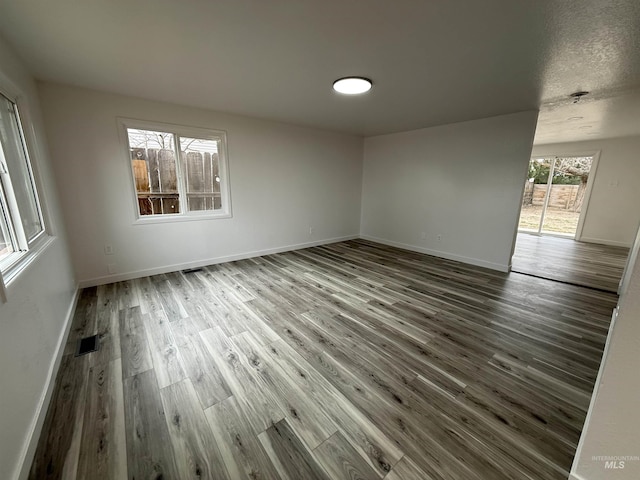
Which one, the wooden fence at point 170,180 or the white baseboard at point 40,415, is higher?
the wooden fence at point 170,180

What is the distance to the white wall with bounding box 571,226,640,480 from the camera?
957 mm

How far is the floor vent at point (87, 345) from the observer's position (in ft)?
6.65

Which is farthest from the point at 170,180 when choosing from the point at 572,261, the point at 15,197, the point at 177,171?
the point at 572,261

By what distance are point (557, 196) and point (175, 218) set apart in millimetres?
9004

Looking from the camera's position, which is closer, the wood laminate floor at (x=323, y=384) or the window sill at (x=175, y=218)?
the wood laminate floor at (x=323, y=384)

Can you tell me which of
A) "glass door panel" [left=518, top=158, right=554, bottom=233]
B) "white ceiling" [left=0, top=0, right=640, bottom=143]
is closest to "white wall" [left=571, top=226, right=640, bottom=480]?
"white ceiling" [left=0, top=0, right=640, bottom=143]

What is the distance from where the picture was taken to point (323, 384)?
68.3 inches

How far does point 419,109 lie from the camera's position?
141 inches

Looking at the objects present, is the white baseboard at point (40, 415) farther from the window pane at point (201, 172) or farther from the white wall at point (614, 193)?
the white wall at point (614, 193)

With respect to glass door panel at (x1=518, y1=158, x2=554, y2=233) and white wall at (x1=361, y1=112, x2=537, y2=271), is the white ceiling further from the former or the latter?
glass door panel at (x1=518, y1=158, x2=554, y2=233)

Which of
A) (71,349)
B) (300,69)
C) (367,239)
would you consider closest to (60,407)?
(71,349)

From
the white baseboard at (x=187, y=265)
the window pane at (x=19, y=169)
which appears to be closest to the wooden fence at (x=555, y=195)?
the white baseboard at (x=187, y=265)

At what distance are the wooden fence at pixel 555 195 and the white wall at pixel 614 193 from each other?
1.55 feet

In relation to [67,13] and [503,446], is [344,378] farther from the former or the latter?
[67,13]
